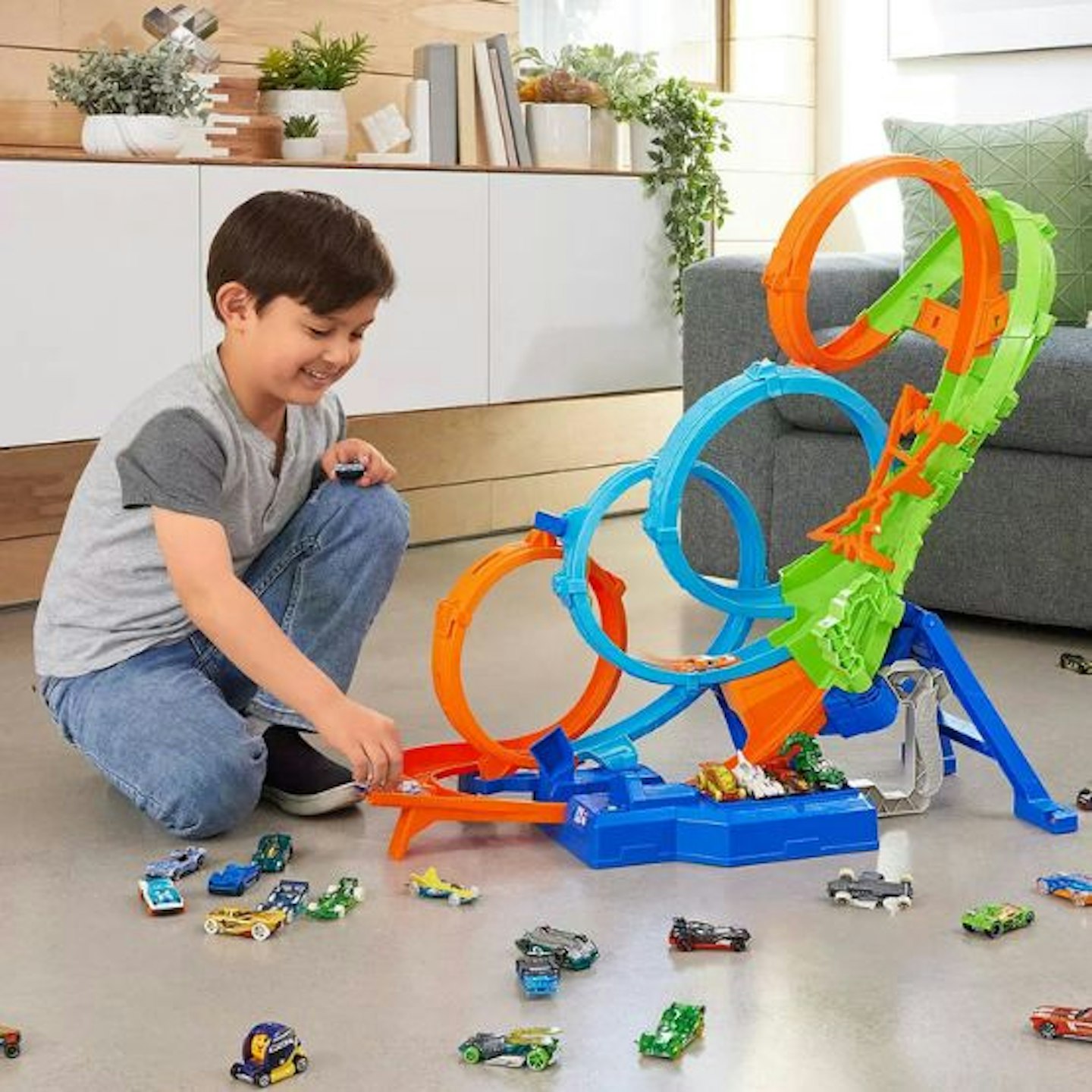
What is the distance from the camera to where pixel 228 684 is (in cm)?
227

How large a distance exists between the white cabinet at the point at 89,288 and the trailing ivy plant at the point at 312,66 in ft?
1.55

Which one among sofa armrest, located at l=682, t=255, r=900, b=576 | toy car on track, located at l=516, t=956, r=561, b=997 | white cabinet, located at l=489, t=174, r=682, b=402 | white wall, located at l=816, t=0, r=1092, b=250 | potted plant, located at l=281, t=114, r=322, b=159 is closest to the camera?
toy car on track, located at l=516, t=956, r=561, b=997

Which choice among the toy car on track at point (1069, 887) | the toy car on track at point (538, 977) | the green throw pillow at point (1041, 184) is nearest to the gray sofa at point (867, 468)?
the green throw pillow at point (1041, 184)

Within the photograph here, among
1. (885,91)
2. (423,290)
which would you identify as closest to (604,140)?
(423,290)

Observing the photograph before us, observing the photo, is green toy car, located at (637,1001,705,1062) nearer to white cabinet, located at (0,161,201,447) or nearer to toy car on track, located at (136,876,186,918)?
toy car on track, located at (136,876,186,918)

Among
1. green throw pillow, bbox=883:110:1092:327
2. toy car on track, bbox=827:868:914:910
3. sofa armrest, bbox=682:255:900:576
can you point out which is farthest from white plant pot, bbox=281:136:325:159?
toy car on track, bbox=827:868:914:910

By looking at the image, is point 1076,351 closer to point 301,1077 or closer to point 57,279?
point 57,279

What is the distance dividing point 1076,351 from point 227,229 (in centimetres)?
149

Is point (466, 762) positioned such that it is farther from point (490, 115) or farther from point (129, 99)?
point (490, 115)

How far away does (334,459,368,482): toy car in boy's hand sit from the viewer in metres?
2.31

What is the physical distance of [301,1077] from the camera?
1.51 metres

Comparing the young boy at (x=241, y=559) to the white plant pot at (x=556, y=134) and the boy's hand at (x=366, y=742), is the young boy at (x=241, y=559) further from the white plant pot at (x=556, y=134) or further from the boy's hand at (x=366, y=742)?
the white plant pot at (x=556, y=134)

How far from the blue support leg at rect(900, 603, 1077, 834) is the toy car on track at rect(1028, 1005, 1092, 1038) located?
58 centimetres

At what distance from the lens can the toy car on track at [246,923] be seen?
1813mm
